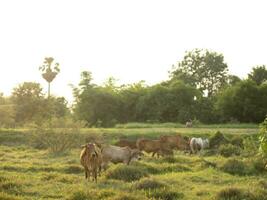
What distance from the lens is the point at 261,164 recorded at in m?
22.1

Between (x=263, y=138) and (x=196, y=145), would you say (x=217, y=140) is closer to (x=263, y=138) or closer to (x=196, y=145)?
(x=196, y=145)

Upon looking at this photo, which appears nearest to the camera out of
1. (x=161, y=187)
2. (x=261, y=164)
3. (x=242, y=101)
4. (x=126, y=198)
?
(x=126, y=198)

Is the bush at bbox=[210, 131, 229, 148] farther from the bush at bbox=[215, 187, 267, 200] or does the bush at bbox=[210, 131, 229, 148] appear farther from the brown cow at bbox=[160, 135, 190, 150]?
the bush at bbox=[215, 187, 267, 200]

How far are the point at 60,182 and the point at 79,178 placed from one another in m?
1.35

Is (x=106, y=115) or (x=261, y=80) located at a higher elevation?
(x=261, y=80)

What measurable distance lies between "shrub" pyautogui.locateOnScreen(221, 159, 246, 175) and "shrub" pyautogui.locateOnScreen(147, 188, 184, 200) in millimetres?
6892

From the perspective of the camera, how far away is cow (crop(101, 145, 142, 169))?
2200cm

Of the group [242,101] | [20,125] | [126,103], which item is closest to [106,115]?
[126,103]

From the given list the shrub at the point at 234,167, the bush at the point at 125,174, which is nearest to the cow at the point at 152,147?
the shrub at the point at 234,167

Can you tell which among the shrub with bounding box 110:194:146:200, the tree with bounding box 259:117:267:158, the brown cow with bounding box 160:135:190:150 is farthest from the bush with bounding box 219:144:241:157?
the tree with bounding box 259:117:267:158

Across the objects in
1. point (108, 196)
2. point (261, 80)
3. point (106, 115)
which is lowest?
point (108, 196)

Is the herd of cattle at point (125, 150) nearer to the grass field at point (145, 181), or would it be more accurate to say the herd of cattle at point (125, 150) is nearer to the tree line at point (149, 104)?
the grass field at point (145, 181)

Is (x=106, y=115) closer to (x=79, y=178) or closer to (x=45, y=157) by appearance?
(x=45, y=157)

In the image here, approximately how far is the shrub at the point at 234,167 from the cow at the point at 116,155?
161 inches
